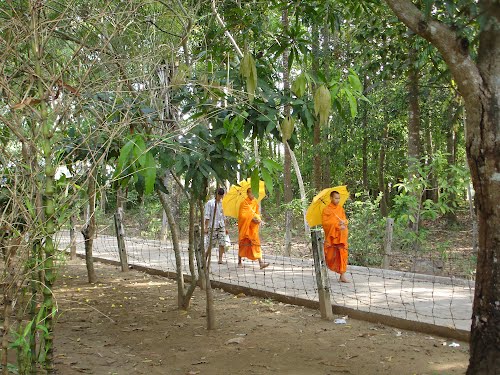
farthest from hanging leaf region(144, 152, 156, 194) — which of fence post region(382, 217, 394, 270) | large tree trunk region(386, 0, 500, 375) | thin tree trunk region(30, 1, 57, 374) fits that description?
fence post region(382, 217, 394, 270)

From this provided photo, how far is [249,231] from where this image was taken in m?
9.96

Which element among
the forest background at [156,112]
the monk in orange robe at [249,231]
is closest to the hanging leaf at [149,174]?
the forest background at [156,112]

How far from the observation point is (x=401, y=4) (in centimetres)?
373

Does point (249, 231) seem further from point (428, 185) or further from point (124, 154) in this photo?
point (124, 154)

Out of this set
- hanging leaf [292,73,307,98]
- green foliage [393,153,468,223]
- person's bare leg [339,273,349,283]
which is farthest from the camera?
green foliage [393,153,468,223]

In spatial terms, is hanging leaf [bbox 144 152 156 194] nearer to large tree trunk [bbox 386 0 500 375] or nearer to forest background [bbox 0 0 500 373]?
forest background [bbox 0 0 500 373]

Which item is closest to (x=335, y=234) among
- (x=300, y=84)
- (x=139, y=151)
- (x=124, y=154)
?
(x=300, y=84)

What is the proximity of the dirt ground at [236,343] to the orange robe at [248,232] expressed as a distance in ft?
7.45

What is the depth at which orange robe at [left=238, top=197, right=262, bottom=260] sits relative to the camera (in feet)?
32.7

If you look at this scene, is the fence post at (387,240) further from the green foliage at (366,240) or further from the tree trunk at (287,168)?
the tree trunk at (287,168)

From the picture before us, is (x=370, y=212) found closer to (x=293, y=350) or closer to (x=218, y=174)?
(x=293, y=350)

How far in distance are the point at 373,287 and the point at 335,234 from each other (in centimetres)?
111

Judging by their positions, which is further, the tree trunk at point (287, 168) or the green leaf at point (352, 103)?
the tree trunk at point (287, 168)

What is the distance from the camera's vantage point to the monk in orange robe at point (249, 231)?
32.6ft
